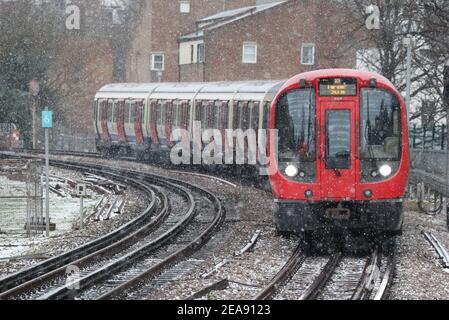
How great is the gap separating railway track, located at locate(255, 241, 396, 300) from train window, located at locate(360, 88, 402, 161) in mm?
1497

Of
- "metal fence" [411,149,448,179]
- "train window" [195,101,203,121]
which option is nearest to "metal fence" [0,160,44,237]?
"train window" [195,101,203,121]

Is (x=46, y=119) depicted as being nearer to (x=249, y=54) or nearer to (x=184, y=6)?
(x=249, y=54)

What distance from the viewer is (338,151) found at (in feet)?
52.4

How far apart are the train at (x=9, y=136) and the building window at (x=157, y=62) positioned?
14056 mm

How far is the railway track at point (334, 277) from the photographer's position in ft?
40.8

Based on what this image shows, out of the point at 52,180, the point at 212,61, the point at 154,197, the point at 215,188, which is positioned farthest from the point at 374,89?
the point at 212,61

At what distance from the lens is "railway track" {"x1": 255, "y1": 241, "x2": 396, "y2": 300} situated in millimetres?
12438

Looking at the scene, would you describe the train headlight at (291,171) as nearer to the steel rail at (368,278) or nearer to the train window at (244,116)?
the steel rail at (368,278)

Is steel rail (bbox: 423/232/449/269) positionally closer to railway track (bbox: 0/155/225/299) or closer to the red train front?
the red train front

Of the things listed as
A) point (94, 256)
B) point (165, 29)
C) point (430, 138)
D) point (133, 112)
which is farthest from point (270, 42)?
point (94, 256)

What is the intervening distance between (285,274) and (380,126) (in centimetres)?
337

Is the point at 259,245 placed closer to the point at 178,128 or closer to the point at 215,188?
the point at 215,188

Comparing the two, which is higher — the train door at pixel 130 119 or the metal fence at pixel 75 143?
the train door at pixel 130 119

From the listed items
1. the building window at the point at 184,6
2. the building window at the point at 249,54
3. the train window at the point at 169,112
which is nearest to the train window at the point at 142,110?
the train window at the point at 169,112
